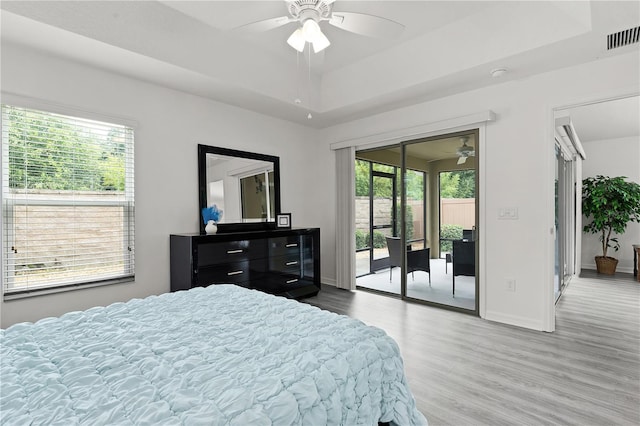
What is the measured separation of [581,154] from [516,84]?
12.0 ft

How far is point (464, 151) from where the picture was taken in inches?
149

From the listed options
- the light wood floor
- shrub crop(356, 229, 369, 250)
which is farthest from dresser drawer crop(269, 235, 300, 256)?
shrub crop(356, 229, 369, 250)

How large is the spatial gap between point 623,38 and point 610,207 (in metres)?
4.42

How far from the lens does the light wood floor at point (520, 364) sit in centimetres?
190

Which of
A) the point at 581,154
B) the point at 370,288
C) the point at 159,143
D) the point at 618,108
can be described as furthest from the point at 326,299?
the point at 581,154

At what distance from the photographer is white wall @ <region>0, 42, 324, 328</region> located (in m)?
2.67

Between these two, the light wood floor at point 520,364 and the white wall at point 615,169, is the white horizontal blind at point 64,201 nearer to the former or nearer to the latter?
the light wood floor at point 520,364

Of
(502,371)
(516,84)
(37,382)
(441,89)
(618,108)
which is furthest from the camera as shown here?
(618,108)

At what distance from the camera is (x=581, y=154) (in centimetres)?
582

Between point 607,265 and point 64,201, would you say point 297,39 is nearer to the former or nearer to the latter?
point 64,201

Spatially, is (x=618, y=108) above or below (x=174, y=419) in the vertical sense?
above

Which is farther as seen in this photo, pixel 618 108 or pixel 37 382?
pixel 618 108

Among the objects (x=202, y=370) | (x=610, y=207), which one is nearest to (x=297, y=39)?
(x=202, y=370)

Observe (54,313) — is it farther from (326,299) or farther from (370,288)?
(370,288)
